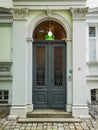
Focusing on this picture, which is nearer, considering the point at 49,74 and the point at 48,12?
the point at 48,12

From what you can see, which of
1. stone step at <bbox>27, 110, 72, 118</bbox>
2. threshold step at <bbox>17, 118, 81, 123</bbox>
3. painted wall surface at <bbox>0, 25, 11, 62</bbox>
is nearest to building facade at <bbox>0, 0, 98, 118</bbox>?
stone step at <bbox>27, 110, 72, 118</bbox>

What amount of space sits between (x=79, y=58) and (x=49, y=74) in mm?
1557

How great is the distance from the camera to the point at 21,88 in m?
9.92

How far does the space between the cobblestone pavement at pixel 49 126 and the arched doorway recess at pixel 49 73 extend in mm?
1620

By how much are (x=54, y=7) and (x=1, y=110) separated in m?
5.31

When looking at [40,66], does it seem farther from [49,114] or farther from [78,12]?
[78,12]

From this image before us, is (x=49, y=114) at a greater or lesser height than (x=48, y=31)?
lesser

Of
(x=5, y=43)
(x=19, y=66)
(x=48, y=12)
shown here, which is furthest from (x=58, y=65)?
(x=5, y=43)

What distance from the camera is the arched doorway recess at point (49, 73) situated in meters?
10.6

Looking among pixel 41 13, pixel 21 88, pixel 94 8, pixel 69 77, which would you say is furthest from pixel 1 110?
pixel 94 8

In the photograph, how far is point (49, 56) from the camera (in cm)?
1061

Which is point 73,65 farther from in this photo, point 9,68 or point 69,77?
point 9,68

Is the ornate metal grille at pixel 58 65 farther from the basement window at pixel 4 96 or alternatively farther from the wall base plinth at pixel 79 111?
the basement window at pixel 4 96

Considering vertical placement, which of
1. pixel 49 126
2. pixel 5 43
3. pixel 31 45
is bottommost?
pixel 49 126
